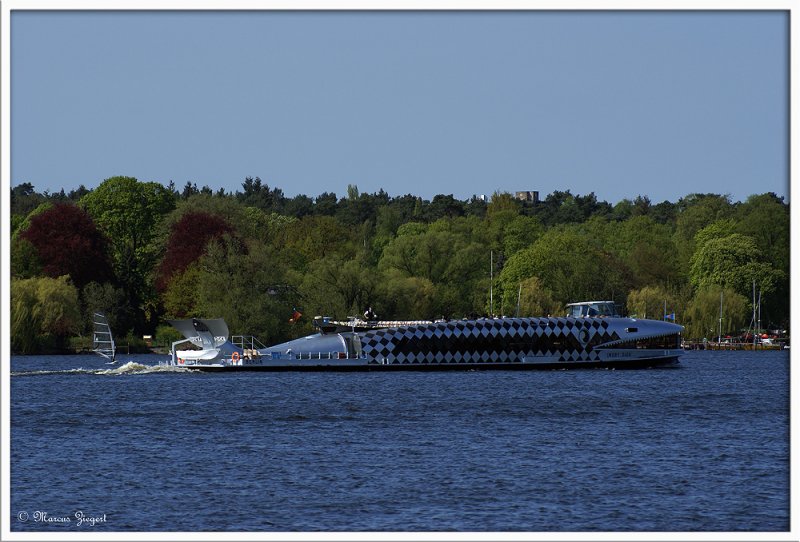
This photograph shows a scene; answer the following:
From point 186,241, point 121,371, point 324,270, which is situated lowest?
point 121,371

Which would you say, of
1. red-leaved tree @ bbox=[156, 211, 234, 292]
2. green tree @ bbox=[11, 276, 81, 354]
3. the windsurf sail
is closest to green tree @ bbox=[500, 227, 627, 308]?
red-leaved tree @ bbox=[156, 211, 234, 292]

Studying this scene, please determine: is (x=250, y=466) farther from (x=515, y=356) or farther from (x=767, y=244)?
(x=767, y=244)

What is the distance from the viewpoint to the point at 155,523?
3325cm

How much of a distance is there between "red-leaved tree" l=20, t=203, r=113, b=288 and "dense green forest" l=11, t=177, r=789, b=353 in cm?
13

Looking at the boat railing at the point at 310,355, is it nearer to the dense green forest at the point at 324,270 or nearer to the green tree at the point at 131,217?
the dense green forest at the point at 324,270

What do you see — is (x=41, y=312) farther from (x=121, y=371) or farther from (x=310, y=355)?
(x=310, y=355)

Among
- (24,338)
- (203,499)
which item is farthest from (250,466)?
(24,338)

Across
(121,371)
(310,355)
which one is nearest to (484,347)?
A: (310,355)

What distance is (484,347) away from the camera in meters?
93.4

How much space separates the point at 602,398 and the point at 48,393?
83.9 ft

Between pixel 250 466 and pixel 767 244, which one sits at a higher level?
pixel 767 244

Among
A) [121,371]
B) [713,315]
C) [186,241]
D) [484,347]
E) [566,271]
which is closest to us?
[121,371]

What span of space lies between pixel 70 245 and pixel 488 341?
54.7 metres

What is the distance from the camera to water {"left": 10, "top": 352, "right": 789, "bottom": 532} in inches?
1341
